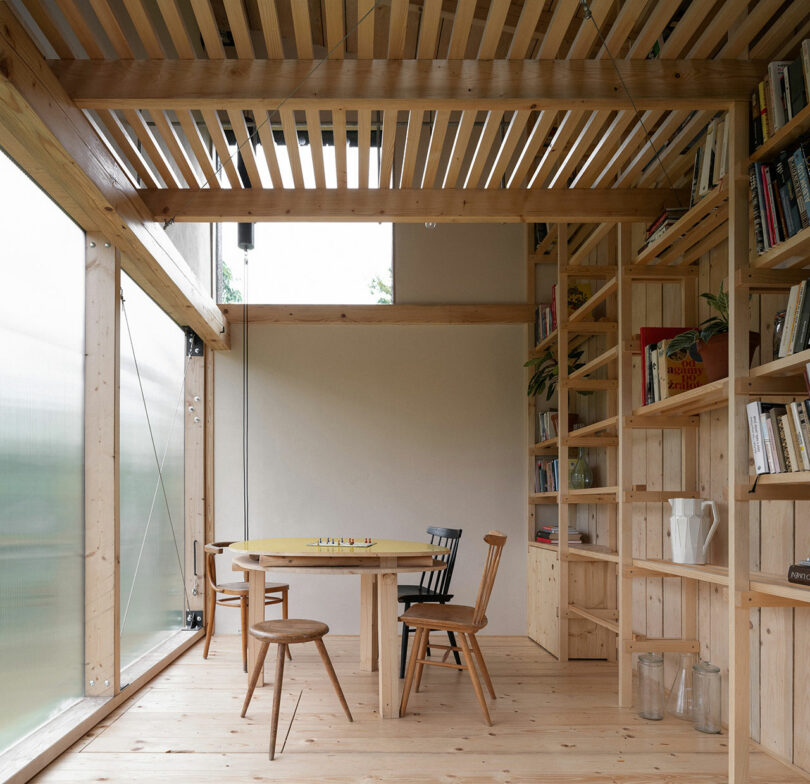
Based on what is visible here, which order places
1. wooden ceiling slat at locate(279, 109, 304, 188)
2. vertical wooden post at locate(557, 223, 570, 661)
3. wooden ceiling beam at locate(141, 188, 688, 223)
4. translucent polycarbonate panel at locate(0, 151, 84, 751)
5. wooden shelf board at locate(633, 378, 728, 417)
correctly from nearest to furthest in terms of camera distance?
translucent polycarbonate panel at locate(0, 151, 84, 751)
wooden shelf board at locate(633, 378, 728, 417)
wooden ceiling slat at locate(279, 109, 304, 188)
wooden ceiling beam at locate(141, 188, 688, 223)
vertical wooden post at locate(557, 223, 570, 661)

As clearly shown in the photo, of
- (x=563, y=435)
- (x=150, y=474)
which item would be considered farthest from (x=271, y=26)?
(x=563, y=435)

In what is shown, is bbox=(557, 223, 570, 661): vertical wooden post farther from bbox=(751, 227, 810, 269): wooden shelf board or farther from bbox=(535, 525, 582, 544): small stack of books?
bbox=(751, 227, 810, 269): wooden shelf board

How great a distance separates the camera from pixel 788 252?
2.51 m

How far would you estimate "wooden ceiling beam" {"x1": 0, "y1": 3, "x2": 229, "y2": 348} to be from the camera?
2314 mm

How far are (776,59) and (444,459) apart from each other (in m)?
3.66

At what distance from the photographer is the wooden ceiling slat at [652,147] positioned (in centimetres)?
318

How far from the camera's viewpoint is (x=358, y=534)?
584 cm

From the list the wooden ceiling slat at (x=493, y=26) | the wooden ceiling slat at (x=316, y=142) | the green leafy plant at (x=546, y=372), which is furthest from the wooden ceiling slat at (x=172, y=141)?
the green leafy plant at (x=546, y=372)

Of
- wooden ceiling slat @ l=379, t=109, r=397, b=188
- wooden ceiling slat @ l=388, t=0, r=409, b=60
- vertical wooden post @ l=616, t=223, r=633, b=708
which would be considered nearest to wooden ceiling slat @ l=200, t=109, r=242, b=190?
wooden ceiling slat @ l=379, t=109, r=397, b=188

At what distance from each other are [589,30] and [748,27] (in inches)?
22.5

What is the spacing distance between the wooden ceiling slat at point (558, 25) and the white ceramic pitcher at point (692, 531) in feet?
6.18

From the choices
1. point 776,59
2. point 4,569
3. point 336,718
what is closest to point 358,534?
point 336,718

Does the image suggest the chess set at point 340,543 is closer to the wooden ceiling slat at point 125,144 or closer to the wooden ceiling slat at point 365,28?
the wooden ceiling slat at point 125,144

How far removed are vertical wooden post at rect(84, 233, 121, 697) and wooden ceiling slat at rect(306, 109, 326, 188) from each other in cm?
103
